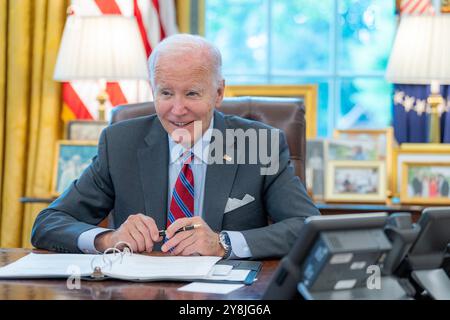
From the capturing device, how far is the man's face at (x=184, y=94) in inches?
97.5

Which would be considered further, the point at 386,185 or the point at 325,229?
the point at 386,185

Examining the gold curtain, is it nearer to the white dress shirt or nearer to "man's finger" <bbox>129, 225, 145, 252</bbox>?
the white dress shirt

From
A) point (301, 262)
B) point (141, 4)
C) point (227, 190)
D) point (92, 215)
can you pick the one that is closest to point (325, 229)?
point (301, 262)

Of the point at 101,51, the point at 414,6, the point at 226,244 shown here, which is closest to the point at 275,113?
the point at 226,244

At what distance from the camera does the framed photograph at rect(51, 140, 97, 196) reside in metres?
3.86

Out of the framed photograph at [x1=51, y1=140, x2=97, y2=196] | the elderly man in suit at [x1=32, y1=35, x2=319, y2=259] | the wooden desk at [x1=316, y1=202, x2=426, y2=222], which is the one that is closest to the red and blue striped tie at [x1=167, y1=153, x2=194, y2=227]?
the elderly man in suit at [x1=32, y1=35, x2=319, y2=259]

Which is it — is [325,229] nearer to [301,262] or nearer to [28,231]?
[301,262]

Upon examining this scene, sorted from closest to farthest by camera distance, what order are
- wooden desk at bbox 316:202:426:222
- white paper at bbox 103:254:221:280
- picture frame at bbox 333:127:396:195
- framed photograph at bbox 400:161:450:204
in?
white paper at bbox 103:254:221:280
wooden desk at bbox 316:202:426:222
framed photograph at bbox 400:161:450:204
picture frame at bbox 333:127:396:195

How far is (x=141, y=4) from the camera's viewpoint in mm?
4336

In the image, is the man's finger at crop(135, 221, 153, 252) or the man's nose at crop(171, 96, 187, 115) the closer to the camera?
the man's finger at crop(135, 221, 153, 252)

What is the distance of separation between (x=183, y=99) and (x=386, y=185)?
154 centimetres

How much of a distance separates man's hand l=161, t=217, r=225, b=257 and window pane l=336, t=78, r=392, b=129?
8.41 ft

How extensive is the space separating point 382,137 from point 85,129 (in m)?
1.49

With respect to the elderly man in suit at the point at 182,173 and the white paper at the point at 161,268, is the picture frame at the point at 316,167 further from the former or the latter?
the white paper at the point at 161,268
